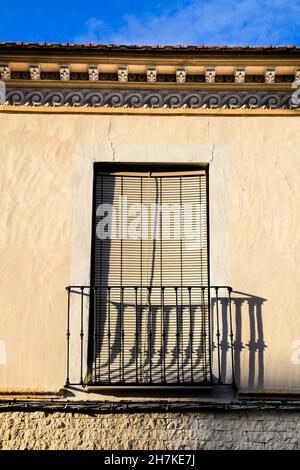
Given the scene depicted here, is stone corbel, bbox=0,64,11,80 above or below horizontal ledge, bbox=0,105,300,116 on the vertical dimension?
above

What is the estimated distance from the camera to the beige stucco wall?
30.5 feet

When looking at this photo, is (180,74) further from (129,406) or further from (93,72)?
(129,406)

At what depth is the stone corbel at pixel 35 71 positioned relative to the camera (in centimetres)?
1015

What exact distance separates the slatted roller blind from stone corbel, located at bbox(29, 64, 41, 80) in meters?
1.22

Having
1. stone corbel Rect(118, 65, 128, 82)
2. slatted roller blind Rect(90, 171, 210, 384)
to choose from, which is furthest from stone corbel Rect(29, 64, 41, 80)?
slatted roller blind Rect(90, 171, 210, 384)

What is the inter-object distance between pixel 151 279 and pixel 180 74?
2128mm

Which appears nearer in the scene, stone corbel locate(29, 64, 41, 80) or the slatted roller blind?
the slatted roller blind

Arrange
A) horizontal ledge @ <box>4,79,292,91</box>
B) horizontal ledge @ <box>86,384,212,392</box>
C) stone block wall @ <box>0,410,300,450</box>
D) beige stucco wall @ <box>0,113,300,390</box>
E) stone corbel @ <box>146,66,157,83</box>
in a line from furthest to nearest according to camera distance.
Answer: horizontal ledge @ <box>4,79,292,91</box>, stone corbel @ <box>146,66,157,83</box>, beige stucco wall @ <box>0,113,300,390</box>, horizontal ledge @ <box>86,384,212,392</box>, stone block wall @ <box>0,410,300,450</box>

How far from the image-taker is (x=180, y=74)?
1015 cm

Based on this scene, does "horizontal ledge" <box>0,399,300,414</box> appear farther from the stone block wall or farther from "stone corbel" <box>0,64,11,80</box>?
"stone corbel" <box>0,64,11,80</box>

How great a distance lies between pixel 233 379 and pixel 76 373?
4.70 feet

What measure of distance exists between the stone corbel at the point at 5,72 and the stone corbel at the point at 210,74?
6.58ft

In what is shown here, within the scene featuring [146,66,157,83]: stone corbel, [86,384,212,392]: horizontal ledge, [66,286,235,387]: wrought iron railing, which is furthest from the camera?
[146,66,157,83]: stone corbel
